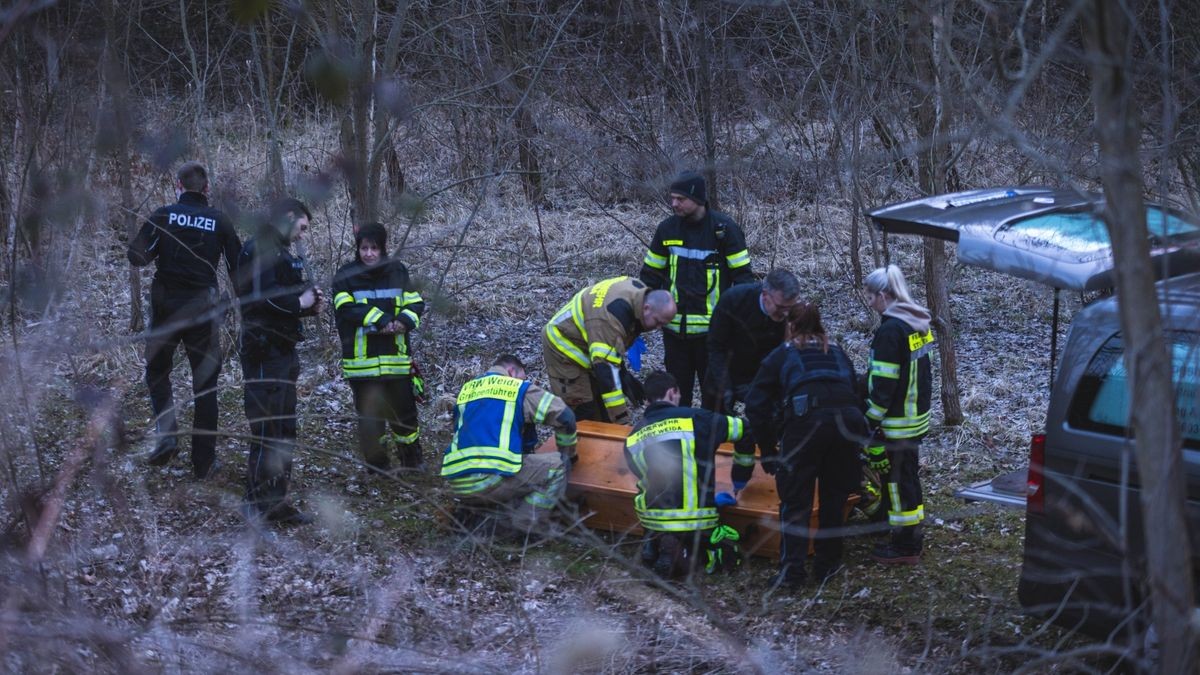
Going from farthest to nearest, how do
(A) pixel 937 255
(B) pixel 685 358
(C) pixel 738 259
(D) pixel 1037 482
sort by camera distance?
(A) pixel 937 255 < (B) pixel 685 358 < (C) pixel 738 259 < (D) pixel 1037 482

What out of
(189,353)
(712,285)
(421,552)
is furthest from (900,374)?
(189,353)

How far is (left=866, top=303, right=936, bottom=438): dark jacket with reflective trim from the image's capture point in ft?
20.3

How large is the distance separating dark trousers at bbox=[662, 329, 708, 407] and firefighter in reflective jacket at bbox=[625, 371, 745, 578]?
1.63m

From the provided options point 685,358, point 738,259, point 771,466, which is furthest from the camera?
point 685,358

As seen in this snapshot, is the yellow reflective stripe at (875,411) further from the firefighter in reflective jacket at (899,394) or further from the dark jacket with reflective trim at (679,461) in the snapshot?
the dark jacket with reflective trim at (679,461)

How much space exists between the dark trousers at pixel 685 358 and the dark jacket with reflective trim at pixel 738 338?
552mm

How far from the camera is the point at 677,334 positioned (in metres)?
7.93

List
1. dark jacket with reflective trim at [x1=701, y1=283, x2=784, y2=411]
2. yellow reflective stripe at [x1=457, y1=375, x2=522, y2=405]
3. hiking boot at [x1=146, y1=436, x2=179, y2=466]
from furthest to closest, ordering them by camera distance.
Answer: hiking boot at [x1=146, y1=436, x2=179, y2=466] → dark jacket with reflective trim at [x1=701, y1=283, x2=784, y2=411] → yellow reflective stripe at [x1=457, y1=375, x2=522, y2=405]

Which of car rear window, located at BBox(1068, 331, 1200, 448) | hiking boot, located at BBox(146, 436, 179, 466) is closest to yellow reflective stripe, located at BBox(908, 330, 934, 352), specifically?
car rear window, located at BBox(1068, 331, 1200, 448)

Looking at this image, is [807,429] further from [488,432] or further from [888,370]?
[488,432]

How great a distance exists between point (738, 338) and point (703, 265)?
0.78 meters

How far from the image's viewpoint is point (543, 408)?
674 cm

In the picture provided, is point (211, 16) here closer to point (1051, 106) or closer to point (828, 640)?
point (1051, 106)

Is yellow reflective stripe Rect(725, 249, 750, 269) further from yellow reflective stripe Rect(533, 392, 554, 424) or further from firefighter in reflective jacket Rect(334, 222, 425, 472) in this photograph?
firefighter in reflective jacket Rect(334, 222, 425, 472)
